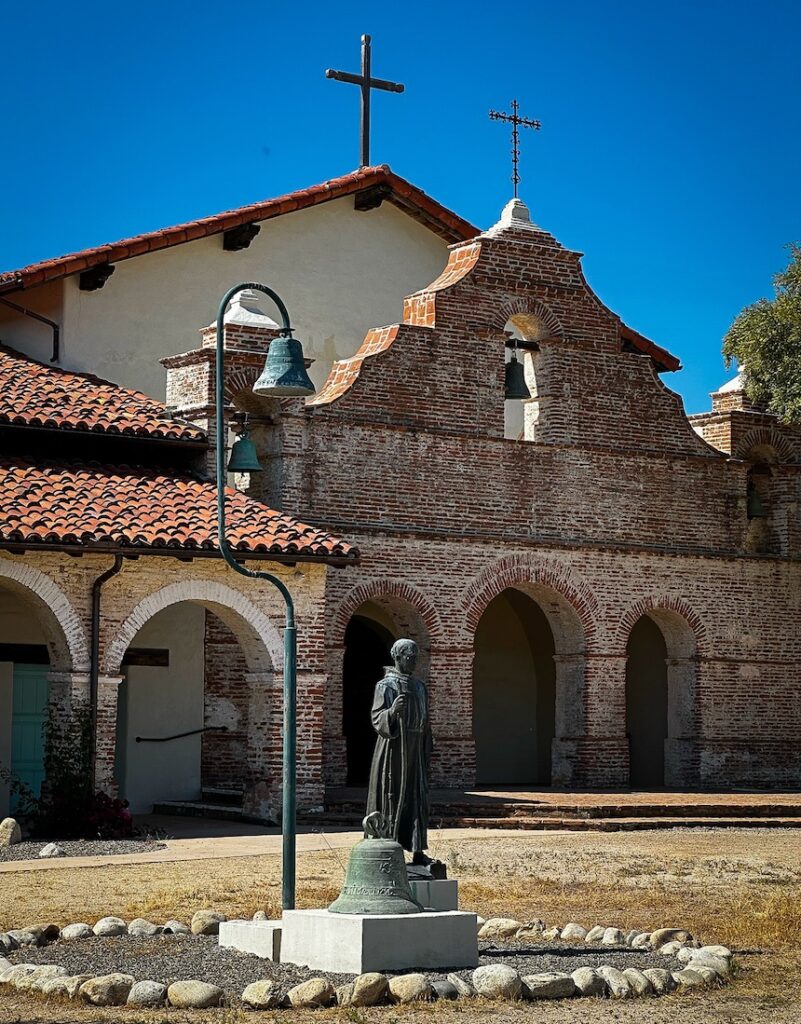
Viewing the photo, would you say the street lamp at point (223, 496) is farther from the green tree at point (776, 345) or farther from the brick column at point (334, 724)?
the green tree at point (776, 345)

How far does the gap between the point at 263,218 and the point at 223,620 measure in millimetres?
7798

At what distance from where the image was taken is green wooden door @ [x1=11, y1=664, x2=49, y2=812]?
22.6m

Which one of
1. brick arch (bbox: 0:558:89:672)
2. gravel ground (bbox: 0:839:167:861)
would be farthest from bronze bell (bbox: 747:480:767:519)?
gravel ground (bbox: 0:839:167:861)

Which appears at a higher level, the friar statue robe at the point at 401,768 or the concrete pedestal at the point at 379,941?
the friar statue robe at the point at 401,768

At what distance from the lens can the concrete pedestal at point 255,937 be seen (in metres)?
11.4

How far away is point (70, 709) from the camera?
802 inches

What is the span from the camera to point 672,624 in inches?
1064

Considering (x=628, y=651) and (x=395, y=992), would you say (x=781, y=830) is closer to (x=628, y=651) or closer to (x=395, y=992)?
(x=628, y=651)

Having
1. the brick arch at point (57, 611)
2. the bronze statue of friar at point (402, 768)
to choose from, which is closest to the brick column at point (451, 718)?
the brick arch at point (57, 611)

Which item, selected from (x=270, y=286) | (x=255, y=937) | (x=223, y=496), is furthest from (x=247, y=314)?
(x=255, y=937)

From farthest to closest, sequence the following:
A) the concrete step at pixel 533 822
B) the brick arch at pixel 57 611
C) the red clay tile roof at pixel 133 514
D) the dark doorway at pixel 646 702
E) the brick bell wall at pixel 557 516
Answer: the dark doorway at pixel 646 702 < the brick bell wall at pixel 557 516 < the concrete step at pixel 533 822 < the brick arch at pixel 57 611 < the red clay tile roof at pixel 133 514

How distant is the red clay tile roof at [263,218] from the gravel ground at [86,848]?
30.0ft

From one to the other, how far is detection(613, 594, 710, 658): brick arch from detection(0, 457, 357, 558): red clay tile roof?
570 centimetres

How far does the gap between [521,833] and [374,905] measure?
989cm
